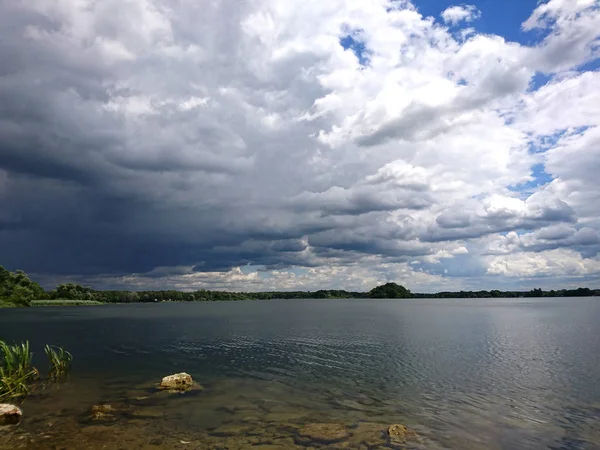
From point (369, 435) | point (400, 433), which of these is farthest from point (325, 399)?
point (400, 433)

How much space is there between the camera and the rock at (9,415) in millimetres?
24438

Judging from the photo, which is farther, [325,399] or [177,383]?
[177,383]

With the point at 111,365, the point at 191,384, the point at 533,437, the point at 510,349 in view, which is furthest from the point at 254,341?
the point at 533,437

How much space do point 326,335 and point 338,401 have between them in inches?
2082

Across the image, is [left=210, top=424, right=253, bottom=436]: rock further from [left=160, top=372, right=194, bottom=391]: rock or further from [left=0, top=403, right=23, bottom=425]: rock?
[left=0, top=403, right=23, bottom=425]: rock

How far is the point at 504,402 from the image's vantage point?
104 feet

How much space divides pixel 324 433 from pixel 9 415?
19994 mm

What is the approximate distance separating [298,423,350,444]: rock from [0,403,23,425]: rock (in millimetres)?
18275

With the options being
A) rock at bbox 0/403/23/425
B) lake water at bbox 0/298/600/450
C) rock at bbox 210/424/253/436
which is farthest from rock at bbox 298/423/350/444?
rock at bbox 0/403/23/425

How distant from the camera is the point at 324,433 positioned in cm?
2367

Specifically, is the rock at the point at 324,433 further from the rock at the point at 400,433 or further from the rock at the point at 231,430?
the rock at the point at 231,430

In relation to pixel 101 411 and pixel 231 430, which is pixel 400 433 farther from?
pixel 101 411

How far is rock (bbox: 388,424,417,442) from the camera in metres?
23.0

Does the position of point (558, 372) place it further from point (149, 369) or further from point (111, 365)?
point (111, 365)
